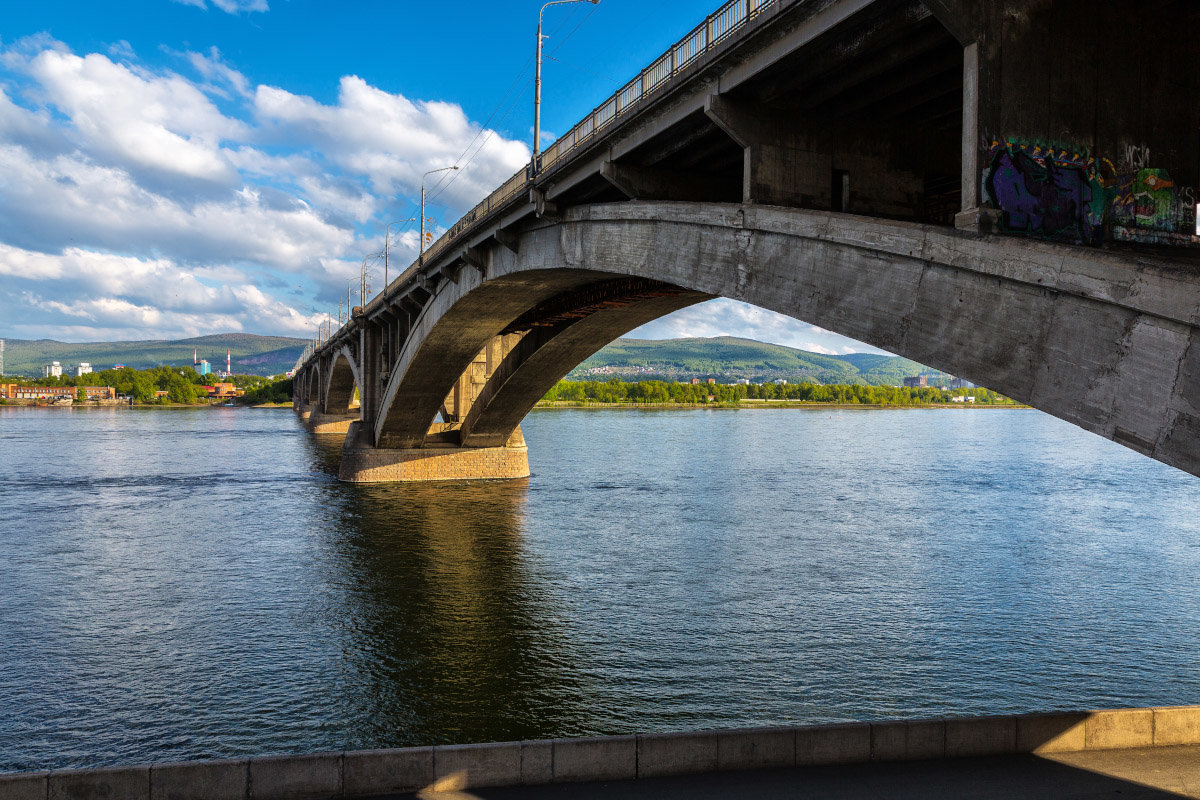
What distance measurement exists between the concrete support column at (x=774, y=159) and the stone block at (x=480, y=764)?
8.07 m

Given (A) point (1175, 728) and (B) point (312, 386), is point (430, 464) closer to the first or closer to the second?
(A) point (1175, 728)

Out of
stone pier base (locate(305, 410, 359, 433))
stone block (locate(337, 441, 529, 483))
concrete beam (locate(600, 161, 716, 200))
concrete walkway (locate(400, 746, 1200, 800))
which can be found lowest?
concrete walkway (locate(400, 746, 1200, 800))

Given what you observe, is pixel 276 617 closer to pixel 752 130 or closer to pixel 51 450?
pixel 752 130

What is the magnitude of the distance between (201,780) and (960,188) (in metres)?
12.3

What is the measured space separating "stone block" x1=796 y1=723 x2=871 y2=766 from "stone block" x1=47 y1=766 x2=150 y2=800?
22.7ft

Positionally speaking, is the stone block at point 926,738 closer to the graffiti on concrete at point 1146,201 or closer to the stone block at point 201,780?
the graffiti on concrete at point 1146,201

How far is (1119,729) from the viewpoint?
9.91 meters

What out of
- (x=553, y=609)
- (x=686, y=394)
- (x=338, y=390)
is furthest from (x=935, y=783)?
(x=686, y=394)

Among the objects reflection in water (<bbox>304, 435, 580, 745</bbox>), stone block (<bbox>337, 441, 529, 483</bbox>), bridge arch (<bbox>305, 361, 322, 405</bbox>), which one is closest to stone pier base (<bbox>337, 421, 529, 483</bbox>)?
stone block (<bbox>337, 441, 529, 483</bbox>)

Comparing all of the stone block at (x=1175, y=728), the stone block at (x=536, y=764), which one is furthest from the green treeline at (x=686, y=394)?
the stone block at (x=536, y=764)

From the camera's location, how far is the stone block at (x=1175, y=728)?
980 centimetres

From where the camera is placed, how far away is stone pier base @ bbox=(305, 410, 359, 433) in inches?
3221

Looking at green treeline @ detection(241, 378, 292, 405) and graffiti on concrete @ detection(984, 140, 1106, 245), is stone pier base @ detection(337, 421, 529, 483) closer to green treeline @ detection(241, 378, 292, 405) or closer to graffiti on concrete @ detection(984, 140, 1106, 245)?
graffiti on concrete @ detection(984, 140, 1106, 245)

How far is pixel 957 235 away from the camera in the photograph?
8.73 metres
